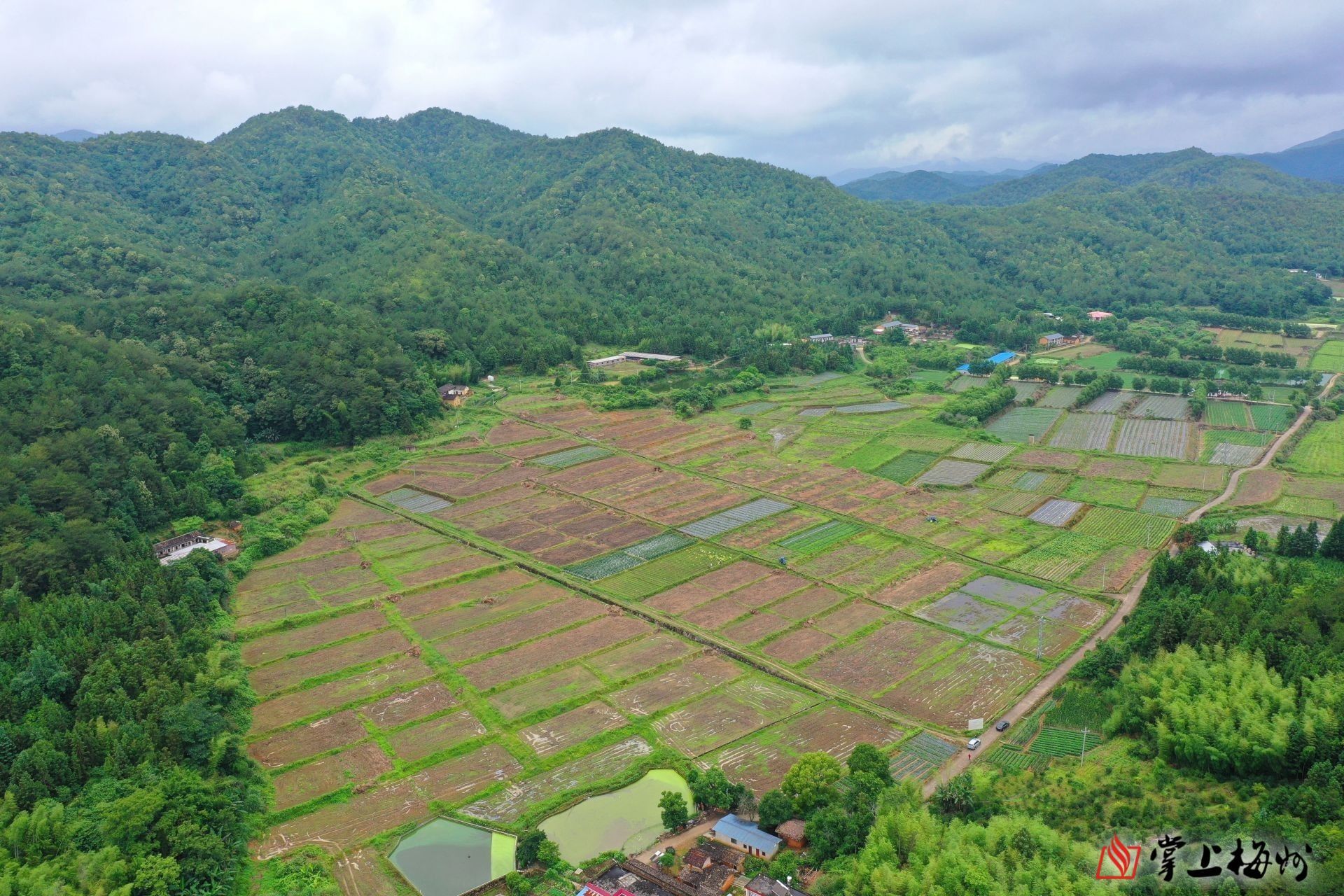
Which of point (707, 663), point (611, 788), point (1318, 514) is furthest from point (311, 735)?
point (1318, 514)

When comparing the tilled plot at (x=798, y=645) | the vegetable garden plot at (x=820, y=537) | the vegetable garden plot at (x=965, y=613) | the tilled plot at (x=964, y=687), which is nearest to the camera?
the tilled plot at (x=964, y=687)

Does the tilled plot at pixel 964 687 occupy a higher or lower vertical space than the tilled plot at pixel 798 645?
lower

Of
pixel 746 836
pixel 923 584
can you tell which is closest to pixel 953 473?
pixel 923 584

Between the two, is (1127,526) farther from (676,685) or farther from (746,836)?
(746,836)

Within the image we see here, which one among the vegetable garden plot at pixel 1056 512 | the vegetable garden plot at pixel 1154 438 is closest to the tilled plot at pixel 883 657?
the vegetable garden plot at pixel 1056 512

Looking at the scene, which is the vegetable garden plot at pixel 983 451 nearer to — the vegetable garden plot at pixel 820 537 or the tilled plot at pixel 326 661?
the vegetable garden plot at pixel 820 537
